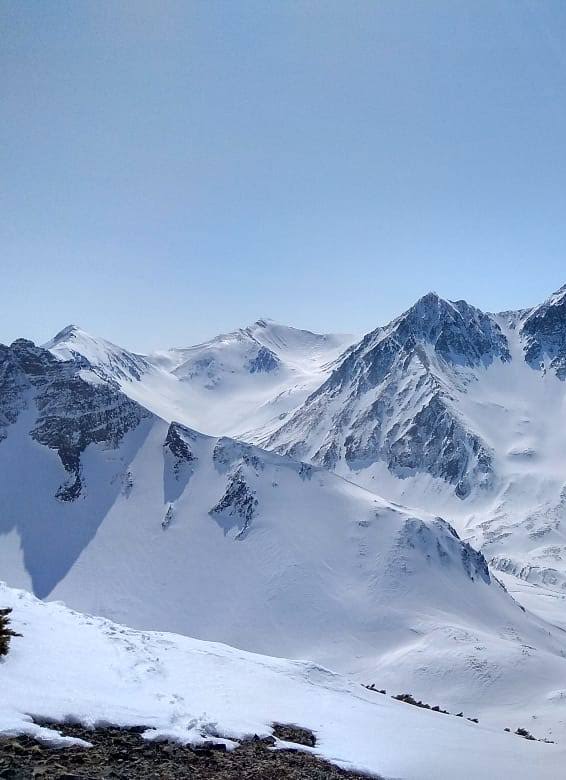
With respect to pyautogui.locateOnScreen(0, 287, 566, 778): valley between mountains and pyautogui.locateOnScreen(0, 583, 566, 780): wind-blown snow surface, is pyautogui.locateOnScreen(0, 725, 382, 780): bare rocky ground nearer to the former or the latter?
pyautogui.locateOnScreen(0, 583, 566, 780): wind-blown snow surface

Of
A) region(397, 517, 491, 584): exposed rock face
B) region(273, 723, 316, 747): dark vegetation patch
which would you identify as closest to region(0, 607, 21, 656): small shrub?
region(273, 723, 316, 747): dark vegetation patch

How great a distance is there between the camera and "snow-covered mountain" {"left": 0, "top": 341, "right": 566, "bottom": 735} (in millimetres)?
84312

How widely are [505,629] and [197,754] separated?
97.1 metres

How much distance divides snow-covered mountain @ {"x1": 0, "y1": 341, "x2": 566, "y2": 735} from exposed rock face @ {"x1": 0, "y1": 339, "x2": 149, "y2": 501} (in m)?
0.34

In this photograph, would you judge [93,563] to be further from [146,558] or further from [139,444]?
[139,444]

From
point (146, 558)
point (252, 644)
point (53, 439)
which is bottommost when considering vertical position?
point (252, 644)

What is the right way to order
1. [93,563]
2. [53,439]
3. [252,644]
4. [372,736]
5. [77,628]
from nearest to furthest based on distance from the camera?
1. [372,736]
2. [77,628]
3. [252,644]
4. [93,563]
5. [53,439]

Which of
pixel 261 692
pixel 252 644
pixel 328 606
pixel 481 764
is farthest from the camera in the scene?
pixel 328 606

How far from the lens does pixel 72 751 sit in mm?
14078

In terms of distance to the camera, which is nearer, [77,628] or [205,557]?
[77,628]

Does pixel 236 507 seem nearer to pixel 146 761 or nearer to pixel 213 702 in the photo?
pixel 213 702

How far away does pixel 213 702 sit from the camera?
68.4ft

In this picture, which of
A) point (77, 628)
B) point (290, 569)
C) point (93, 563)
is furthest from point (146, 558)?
point (77, 628)

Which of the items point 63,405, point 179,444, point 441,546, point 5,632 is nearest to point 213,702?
point 5,632
